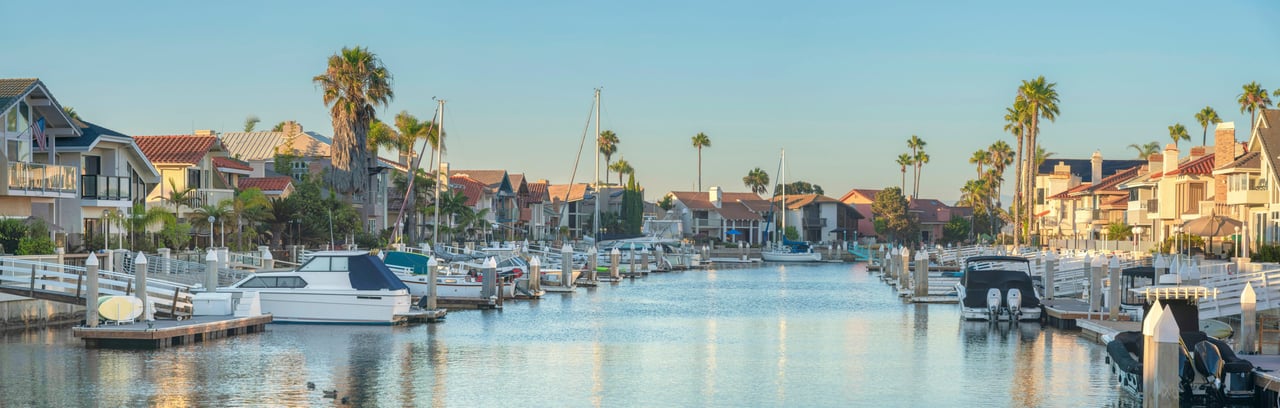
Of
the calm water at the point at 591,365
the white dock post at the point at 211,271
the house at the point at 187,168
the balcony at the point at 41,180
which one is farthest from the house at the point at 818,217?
the white dock post at the point at 211,271

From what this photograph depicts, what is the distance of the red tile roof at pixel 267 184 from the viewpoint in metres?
73.9

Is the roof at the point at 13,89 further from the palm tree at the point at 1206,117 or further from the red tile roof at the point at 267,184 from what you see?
the palm tree at the point at 1206,117

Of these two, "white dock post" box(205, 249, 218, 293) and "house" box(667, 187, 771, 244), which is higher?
"house" box(667, 187, 771, 244)

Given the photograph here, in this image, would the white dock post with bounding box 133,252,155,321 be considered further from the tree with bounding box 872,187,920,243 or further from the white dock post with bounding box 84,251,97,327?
the tree with bounding box 872,187,920,243

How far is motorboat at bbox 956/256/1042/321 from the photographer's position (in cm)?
4462

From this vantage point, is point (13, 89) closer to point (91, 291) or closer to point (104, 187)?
point (104, 187)

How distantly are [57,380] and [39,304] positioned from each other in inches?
463

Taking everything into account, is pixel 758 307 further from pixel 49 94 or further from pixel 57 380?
pixel 57 380

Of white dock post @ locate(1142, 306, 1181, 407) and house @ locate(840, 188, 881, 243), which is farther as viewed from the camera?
house @ locate(840, 188, 881, 243)

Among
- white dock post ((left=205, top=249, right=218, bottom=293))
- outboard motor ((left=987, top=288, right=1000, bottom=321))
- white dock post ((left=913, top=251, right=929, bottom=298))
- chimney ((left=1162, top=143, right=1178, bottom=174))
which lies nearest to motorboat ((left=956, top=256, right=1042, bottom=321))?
outboard motor ((left=987, top=288, right=1000, bottom=321))

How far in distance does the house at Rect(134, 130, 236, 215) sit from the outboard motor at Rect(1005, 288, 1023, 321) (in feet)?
120

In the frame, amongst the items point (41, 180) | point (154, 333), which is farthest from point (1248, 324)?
point (41, 180)

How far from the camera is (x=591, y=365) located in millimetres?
32344

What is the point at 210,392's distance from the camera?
26.1 meters
